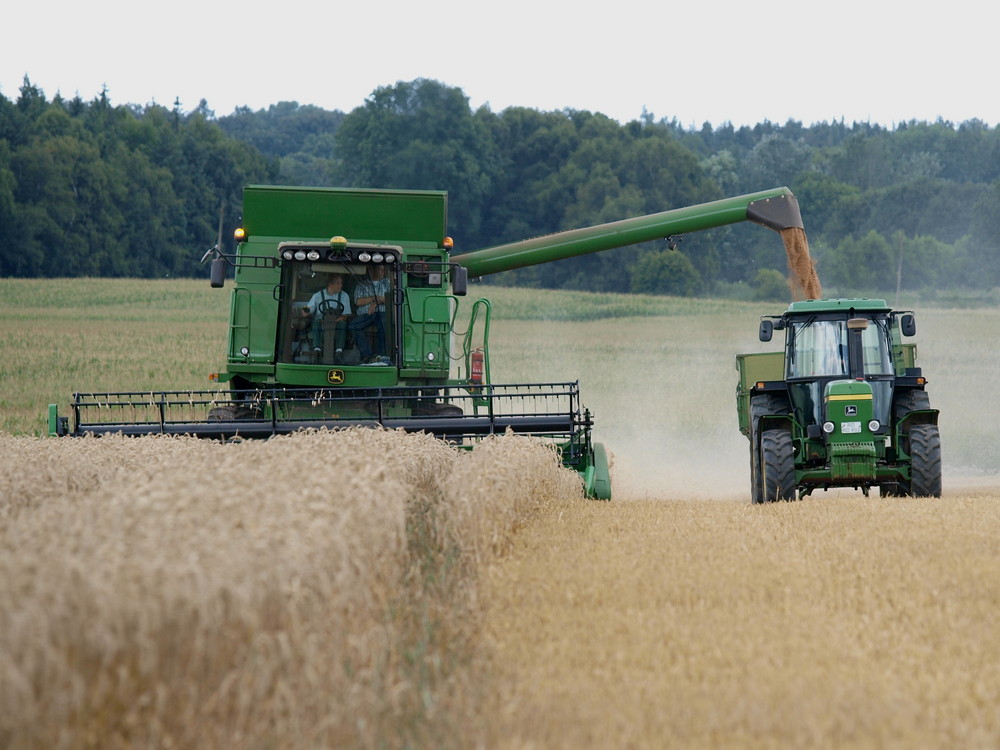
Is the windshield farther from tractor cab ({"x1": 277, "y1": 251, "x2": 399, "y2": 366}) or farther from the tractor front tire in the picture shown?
tractor cab ({"x1": 277, "y1": 251, "x2": 399, "y2": 366})

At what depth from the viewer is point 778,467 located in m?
10.4

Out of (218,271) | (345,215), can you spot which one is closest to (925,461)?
(345,215)

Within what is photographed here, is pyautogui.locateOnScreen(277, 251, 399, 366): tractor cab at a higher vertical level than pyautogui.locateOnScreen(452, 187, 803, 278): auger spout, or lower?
lower

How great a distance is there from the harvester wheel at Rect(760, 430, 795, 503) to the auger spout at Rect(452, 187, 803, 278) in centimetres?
269

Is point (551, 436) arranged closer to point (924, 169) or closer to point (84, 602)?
point (84, 602)

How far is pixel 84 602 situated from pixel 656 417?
1902 cm

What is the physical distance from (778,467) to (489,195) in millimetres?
57751

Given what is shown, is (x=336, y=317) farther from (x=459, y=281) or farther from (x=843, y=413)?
(x=843, y=413)

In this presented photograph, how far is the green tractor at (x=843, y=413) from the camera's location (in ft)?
34.0

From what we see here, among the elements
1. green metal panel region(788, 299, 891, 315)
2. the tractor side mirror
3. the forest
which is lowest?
the tractor side mirror

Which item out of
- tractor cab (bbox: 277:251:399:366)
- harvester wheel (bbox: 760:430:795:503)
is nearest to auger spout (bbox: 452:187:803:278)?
tractor cab (bbox: 277:251:399:366)

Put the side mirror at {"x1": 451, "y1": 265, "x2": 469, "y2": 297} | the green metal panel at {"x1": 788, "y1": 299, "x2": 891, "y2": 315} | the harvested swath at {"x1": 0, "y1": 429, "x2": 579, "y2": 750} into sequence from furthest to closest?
the green metal panel at {"x1": 788, "y1": 299, "x2": 891, "y2": 315}, the side mirror at {"x1": 451, "y1": 265, "x2": 469, "y2": 297}, the harvested swath at {"x1": 0, "y1": 429, "x2": 579, "y2": 750}

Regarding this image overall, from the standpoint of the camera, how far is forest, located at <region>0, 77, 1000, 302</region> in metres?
59.3

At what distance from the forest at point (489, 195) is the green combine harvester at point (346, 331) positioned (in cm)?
4342
